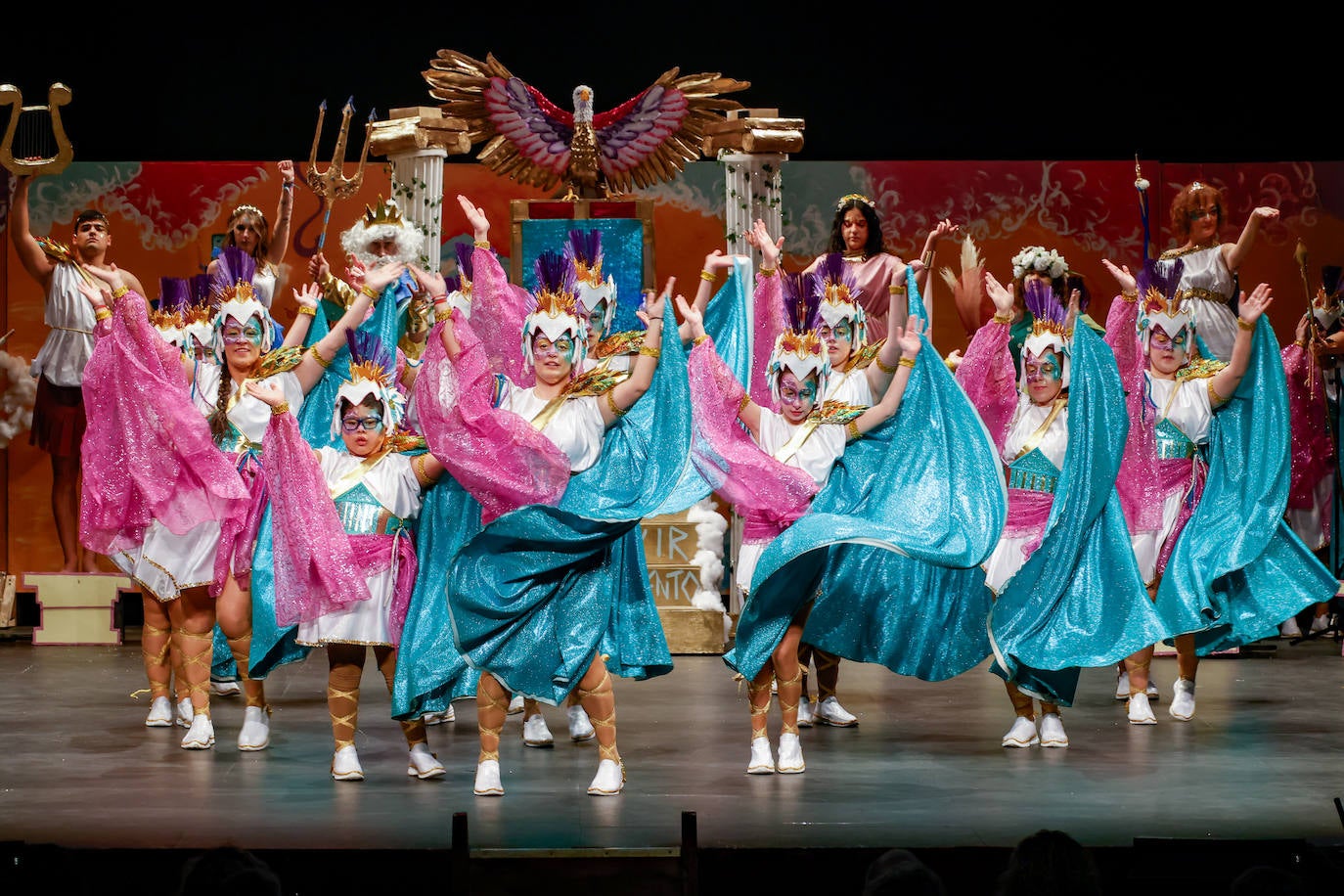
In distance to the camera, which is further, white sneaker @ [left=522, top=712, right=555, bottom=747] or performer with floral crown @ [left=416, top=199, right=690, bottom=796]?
white sneaker @ [left=522, top=712, right=555, bottom=747]

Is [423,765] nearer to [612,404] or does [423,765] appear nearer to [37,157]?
[612,404]

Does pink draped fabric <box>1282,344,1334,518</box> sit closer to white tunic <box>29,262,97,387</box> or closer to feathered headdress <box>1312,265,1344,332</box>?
feathered headdress <box>1312,265,1344,332</box>

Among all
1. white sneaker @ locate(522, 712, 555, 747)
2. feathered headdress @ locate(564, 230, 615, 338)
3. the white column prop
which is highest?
the white column prop

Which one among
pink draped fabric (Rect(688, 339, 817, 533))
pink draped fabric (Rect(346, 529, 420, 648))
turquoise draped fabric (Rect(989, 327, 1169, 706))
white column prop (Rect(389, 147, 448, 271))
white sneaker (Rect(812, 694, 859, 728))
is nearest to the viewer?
pink draped fabric (Rect(346, 529, 420, 648))

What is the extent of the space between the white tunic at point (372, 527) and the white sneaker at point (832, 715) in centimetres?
169

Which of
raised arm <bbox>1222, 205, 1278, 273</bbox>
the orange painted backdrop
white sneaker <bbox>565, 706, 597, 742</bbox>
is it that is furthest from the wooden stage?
the orange painted backdrop

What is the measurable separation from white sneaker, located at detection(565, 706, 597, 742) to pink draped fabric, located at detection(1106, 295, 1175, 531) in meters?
2.02

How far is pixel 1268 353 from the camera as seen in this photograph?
6.55 meters

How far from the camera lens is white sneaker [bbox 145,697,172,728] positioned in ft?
20.0

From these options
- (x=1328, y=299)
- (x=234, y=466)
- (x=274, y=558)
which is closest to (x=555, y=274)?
(x=274, y=558)

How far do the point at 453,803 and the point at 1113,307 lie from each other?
10.0 ft

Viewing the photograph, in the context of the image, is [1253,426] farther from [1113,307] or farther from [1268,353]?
[1113,307]

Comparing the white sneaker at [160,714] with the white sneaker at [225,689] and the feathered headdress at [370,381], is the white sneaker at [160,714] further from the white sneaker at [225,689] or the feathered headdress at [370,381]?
the feathered headdress at [370,381]

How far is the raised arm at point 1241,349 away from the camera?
639 centimetres
